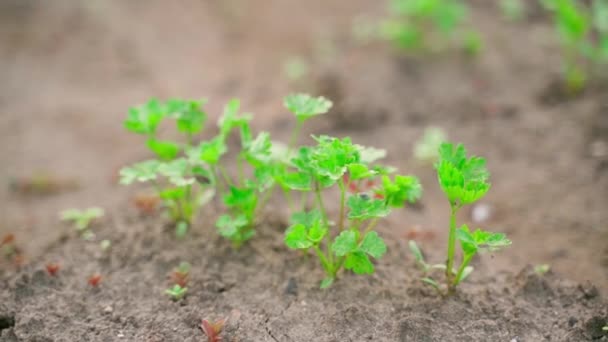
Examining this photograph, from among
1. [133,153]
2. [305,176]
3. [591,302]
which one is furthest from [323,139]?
[133,153]

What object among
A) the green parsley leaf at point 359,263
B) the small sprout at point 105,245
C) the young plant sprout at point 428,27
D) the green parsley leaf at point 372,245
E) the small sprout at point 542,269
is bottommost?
the small sprout at point 105,245

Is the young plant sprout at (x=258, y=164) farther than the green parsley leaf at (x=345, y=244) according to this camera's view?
Yes

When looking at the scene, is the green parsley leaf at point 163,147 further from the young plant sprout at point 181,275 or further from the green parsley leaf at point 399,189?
the green parsley leaf at point 399,189

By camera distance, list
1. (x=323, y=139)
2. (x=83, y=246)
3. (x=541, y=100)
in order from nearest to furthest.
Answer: (x=323, y=139) → (x=83, y=246) → (x=541, y=100)

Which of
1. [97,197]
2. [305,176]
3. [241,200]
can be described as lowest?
[97,197]

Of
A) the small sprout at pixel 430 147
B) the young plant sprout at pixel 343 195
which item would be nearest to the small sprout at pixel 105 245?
the young plant sprout at pixel 343 195

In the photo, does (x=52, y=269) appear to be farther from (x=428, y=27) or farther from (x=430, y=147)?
(x=428, y=27)

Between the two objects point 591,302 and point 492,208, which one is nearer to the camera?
point 591,302

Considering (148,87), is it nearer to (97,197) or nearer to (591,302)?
(97,197)
